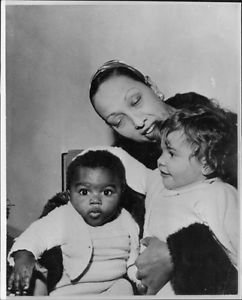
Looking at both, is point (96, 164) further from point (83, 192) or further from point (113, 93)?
point (113, 93)

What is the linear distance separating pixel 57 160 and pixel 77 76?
0.21 m

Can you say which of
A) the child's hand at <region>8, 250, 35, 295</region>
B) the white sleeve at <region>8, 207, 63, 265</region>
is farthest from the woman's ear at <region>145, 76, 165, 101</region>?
the child's hand at <region>8, 250, 35, 295</region>

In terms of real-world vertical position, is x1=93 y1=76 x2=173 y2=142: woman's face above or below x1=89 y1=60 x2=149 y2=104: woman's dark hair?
below

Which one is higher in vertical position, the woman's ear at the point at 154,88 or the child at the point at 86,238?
the woman's ear at the point at 154,88

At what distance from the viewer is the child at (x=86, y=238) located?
1.38 metres

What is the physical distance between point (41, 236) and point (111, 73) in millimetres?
426

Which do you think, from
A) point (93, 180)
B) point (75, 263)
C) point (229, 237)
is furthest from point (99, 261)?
point (229, 237)

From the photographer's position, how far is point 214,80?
1.43 m

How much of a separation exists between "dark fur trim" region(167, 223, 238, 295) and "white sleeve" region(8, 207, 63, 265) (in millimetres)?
268

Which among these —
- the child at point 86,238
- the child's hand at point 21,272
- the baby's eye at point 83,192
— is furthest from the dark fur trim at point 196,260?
the child's hand at point 21,272

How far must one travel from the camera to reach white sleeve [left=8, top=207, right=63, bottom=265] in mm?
1384

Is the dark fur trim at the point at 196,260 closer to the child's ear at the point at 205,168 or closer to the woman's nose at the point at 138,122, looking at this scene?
the child's ear at the point at 205,168

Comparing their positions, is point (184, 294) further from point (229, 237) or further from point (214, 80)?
point (214, 80)

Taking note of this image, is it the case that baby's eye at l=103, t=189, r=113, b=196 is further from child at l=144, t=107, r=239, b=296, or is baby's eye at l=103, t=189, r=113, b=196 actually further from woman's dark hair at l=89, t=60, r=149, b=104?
woman's dark hair at l=89, t=60, r=149, b=104
